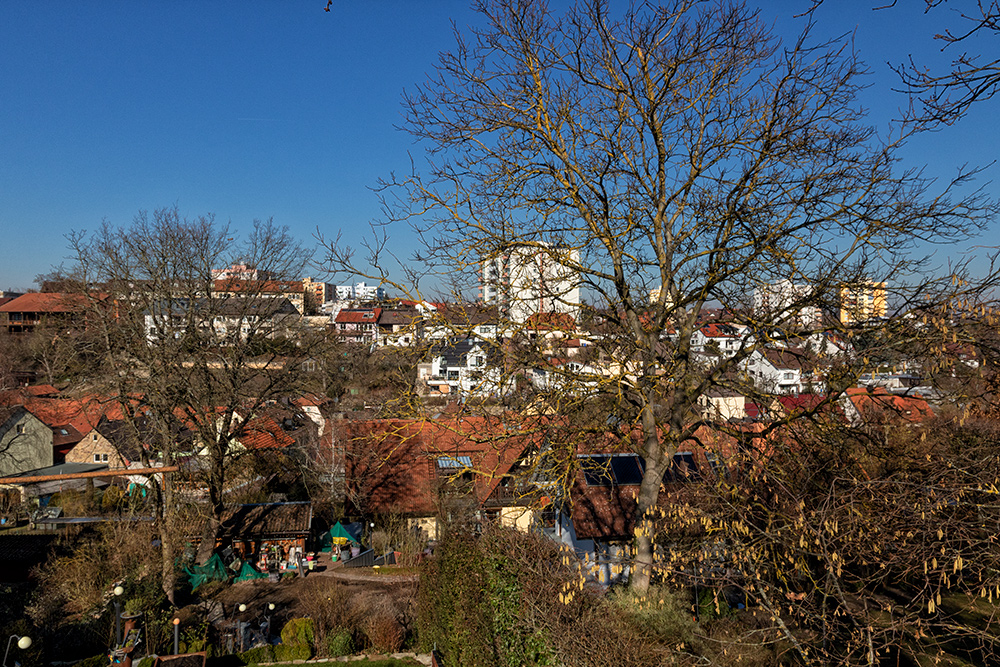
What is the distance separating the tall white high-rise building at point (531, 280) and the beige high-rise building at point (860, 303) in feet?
9.97

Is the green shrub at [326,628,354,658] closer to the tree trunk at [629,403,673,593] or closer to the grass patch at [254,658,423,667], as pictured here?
the grass patch at [254,658,423,667]

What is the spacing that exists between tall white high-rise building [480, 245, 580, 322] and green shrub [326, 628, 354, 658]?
349 inches

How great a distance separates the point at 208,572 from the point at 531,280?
1566 centimetres

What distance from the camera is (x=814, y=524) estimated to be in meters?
5.39

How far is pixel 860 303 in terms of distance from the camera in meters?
7.11

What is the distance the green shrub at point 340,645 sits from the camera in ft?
42.2

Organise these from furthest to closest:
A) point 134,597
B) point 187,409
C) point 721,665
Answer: point 187,409 < point 134,597 < point 721,665

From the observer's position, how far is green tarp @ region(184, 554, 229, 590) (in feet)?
58.0

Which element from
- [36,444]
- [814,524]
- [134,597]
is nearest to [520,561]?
[814,524]

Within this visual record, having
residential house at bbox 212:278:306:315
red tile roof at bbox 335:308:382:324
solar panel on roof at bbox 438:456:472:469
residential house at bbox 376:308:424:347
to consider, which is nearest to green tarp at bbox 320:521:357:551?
solar panel on roof at bbox 438:456:472:469

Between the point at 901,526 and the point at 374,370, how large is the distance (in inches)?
910

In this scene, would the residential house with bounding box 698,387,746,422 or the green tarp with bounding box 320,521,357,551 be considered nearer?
the residential house with bounding box 698,387,746,422

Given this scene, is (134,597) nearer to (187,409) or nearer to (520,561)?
(187,409)

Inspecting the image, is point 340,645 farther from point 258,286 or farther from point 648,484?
point 258,286
